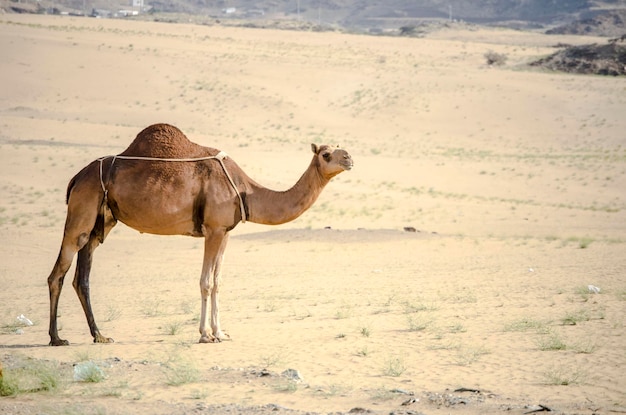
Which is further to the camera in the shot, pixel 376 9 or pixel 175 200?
pixel 376 9

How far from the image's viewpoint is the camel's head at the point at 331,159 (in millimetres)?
10352

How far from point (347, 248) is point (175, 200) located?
31.7 ft

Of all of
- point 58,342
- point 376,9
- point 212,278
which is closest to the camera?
point 58,342

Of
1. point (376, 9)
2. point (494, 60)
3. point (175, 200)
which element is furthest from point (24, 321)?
point (376, 9)

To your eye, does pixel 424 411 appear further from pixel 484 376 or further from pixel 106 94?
pixel 106 94

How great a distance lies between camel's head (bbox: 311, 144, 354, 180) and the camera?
34.0ft

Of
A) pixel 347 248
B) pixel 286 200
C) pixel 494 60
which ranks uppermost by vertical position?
Answer: pixel 494 60

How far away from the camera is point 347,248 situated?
1972cm

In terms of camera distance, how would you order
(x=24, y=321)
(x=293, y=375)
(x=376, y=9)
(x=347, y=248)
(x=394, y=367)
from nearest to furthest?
(x=293, y=375), (x=394, y=367), (x=24, y=321), (x=347, y=248), (x=376, y=9)

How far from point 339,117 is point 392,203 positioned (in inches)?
801

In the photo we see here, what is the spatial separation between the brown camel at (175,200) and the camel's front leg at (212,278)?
0.01 m

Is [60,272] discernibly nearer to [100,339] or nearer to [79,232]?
[79,232]

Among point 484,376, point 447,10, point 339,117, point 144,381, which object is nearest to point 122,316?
point 144,381

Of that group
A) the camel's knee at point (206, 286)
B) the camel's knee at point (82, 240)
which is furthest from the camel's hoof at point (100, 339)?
the camel's knee at point (206, 286)
